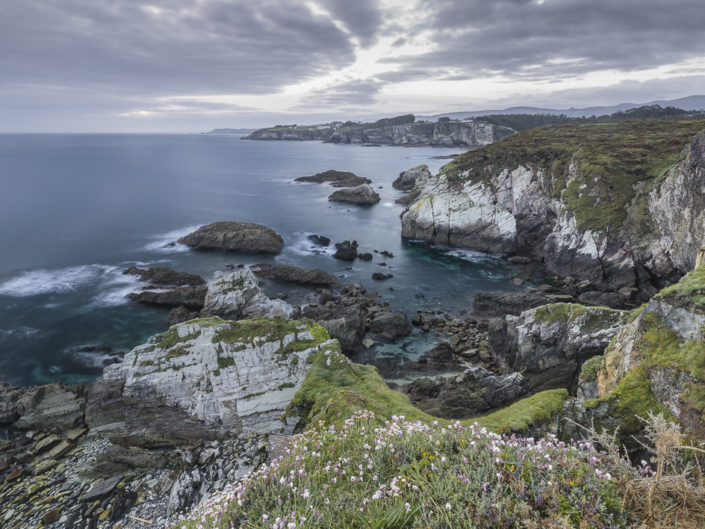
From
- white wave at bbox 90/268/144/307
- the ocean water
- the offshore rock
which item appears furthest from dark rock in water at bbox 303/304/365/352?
white wave at bbox 90/268/144/307

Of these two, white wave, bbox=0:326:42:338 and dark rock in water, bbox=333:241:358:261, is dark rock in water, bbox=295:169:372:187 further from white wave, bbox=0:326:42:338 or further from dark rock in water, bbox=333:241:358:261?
white wave, bbox=0:326:42:338

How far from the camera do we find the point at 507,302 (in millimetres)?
36375

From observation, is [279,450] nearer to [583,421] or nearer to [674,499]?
[674,499]

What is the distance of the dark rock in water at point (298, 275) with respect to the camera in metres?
43.6

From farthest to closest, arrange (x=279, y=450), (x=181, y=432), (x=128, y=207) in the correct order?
1. (x=128, y=207)
2. (x=181, y=432)
3. (x=279, y=450)

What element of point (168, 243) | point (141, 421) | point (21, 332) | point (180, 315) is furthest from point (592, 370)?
point (168, 243)

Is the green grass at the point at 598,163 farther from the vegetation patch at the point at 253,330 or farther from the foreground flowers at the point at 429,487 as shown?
the foreground flowers at the point at 429,487

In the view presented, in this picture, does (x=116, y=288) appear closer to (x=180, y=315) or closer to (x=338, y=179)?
(x=180, y=315)

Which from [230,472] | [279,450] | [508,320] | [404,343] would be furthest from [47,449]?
[508,320]

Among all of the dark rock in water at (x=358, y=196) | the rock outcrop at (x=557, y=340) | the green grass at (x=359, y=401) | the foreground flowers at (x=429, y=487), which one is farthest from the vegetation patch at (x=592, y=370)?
the dark rock in water at (x=358, y=196)

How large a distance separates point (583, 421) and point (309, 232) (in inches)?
2289

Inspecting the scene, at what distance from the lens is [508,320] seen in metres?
27.5

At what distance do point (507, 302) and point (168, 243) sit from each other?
51.5 m

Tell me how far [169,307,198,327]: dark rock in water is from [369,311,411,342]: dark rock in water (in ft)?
56.1
